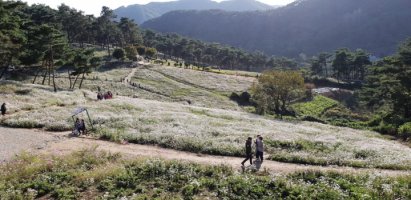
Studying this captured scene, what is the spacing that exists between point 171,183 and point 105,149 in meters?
10.7

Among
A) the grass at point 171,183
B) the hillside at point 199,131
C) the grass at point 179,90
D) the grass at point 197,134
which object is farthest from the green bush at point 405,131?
the grass at point 179,90

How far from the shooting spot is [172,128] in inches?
1617

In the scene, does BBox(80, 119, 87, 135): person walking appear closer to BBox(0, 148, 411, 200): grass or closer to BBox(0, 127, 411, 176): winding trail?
BBox(0, 127, 411, 176): winding trail

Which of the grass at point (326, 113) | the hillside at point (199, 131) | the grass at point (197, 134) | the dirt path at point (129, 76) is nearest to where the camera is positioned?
the grass at point (197, 134)

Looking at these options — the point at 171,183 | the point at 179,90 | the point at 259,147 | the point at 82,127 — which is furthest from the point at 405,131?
the point at 179,90

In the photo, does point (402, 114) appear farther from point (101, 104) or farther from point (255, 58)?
point (255, 58)

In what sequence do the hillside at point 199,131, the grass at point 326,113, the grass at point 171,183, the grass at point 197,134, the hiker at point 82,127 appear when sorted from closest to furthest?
1. the grass at point 171,183
2. the grass at point 197,134
3. the hillside at point 199,131
4. the hiker at point 82,127
5. the grass at point 326,113

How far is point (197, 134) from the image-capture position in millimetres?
38531

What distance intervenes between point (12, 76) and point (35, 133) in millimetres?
56009

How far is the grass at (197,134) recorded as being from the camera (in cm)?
3127

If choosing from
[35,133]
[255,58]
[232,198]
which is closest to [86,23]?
[255,58]

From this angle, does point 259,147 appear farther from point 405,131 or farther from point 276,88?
point 276,88

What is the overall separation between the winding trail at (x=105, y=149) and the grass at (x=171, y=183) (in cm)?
273

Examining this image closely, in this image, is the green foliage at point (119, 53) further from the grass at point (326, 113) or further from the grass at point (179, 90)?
the grass at point (326, 113)
